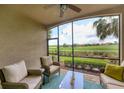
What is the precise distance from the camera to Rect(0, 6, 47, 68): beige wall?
335 cm

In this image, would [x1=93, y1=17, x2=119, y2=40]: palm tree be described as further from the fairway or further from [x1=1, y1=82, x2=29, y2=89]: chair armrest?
[x1=1, y1=82, x2=29, y2=89]: chair armrest

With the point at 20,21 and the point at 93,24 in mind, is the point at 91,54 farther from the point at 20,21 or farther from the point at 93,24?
the point at 20,21

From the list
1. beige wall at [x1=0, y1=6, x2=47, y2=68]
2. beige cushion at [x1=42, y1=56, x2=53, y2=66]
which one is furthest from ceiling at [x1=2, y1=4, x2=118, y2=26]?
beige cushion at [x1=42, y1=56, x2=53, y2=66]

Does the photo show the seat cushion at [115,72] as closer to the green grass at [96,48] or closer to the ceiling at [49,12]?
the green grass at [96,48]

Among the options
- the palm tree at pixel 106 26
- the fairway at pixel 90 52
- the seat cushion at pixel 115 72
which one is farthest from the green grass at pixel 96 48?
the seat cushion at pixel 115 72

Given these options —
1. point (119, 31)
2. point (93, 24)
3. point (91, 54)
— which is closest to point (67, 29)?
point (93, 24)

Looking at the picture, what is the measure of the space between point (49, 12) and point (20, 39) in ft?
4.21

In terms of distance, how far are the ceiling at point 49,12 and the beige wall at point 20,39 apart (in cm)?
19

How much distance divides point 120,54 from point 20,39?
3.10m

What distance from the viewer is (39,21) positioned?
15.8 feet

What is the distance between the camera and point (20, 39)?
13.1 ft

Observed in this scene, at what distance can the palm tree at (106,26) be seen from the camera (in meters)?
4.35

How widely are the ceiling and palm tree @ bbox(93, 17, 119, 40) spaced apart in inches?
21.5
